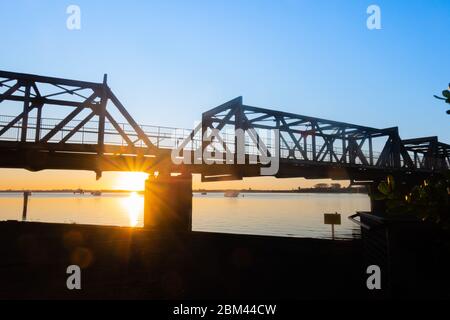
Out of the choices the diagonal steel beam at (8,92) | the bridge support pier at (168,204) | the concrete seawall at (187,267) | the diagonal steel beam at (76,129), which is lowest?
the concrete seawall at (187,267)

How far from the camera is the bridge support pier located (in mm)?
25281

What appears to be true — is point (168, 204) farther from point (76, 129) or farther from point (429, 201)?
point (429, 201)

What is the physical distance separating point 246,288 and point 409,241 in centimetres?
494

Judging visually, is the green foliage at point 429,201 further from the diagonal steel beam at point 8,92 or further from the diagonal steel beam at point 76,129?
the diagonal steel beam at point 8,92

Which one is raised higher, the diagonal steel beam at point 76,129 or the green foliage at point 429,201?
the diagonal steel beam at point 76,129

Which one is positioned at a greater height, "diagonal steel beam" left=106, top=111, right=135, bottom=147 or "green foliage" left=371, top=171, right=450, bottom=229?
"diagonal steel beam" left=106, top=111, right=135, bottom=147

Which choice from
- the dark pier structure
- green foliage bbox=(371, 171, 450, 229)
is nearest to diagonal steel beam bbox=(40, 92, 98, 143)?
the dark pier structure

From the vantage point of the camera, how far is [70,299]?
895cm

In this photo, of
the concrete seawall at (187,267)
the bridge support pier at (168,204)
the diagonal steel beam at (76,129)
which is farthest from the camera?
the bridge support pier at (168,204)

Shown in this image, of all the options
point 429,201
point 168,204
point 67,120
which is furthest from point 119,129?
point 429,201

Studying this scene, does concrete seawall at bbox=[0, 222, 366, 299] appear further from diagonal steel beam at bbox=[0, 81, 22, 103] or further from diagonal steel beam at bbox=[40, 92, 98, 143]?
diagonal steel beam at bbox=[0, 81, 22, 103]

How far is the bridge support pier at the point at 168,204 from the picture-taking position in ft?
82.9

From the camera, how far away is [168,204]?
84.1 ft

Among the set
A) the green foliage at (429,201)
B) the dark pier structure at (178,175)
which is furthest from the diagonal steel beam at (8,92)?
the green foliage at (429,201)
